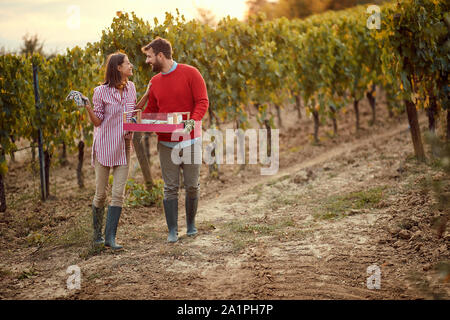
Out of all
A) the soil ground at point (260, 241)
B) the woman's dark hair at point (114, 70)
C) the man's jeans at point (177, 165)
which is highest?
the woman's dark hair at point (114, 70)

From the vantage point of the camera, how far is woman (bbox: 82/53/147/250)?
14.0 ft

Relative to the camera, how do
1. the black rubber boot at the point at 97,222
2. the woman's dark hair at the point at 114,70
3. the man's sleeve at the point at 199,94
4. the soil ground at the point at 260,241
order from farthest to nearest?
the black rubber boot at the point at 97,222 < the man's sleeve at the point at 199,94 < the woman's dark hair at the point at 114,70 < the soil ground at the point at 260,241

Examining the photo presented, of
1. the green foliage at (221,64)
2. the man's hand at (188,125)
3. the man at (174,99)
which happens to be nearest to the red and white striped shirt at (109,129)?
the man at (174,99)

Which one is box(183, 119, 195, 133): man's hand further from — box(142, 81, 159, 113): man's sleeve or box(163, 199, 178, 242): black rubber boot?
box(163, 199, 178, 242): black rubber boot

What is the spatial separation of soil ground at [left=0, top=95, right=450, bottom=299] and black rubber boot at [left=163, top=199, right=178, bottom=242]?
12 centimetres

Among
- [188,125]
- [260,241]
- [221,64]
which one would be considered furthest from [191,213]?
[221,64]

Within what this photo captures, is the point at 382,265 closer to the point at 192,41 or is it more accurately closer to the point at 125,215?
the point at 125,215

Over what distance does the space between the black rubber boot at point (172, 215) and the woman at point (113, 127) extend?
460 millimetres

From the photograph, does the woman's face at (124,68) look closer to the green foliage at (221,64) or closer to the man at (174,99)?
the man at (174,99)

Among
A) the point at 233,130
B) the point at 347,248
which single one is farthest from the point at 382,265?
the point at 233,130

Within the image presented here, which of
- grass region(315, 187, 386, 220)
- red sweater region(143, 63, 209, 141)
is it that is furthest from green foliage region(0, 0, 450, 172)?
red sweater region(143, 63, 209, 141)

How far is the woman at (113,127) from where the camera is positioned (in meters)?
4.28

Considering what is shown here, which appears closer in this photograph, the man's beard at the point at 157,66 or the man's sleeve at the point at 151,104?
the man's beard at the point at 157,66

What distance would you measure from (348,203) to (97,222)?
287cm
